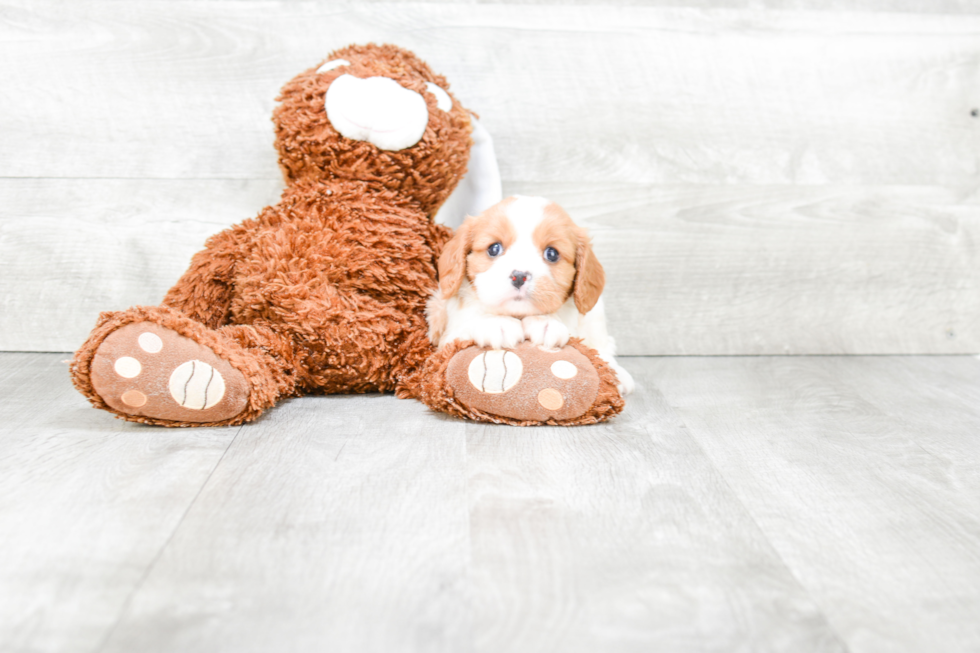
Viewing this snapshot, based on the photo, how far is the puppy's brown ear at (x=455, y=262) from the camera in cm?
96

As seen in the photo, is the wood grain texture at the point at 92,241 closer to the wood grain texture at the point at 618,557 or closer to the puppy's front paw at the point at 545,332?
the puppy's front paw at the point at 545,332

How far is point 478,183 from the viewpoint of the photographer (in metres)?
1.16

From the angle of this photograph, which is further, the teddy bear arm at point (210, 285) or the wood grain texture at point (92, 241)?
the wood grain texture at point (92, 241)

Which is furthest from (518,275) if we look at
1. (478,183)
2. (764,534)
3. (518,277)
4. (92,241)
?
(92,241)

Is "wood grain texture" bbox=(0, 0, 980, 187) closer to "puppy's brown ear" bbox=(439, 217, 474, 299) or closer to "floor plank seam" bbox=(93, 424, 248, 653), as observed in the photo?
"puppy's brown ear" bbox=(439, 217, 474, 299)

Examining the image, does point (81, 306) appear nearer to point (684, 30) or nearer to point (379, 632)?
point (379, 632)

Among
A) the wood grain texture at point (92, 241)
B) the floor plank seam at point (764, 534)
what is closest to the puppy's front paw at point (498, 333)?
the floor plank seam at point (764, 534)

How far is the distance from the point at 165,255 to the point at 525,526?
853 mm

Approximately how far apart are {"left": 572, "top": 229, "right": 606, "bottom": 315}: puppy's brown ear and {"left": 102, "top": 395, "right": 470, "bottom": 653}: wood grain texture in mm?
236

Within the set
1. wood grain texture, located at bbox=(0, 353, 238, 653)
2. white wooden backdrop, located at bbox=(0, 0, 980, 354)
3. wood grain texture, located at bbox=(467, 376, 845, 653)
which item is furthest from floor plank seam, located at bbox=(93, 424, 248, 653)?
white wooden backdrop, located at bbox=(0, 0, 980, 354)

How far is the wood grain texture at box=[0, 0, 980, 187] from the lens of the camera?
3.98 feet

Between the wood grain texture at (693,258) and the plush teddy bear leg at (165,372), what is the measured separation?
42 centimetres

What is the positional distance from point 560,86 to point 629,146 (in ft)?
0.50

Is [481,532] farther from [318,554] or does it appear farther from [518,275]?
[518,275]
